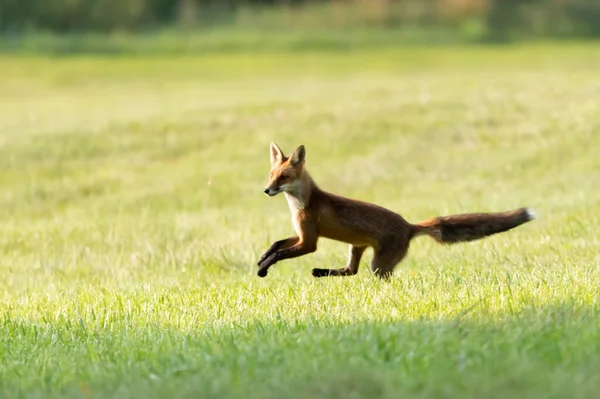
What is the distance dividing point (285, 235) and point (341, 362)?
7326 mm

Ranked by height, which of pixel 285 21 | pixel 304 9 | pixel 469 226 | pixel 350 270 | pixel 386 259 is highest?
pixel 469 226

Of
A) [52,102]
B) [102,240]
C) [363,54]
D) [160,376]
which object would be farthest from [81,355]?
[363,54]

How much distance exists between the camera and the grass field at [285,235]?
5266mm

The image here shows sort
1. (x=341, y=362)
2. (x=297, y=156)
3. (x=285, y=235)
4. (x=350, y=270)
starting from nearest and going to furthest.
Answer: (x=341, y=362), (x=297, y=156), (x=350, y=270), (x=285, y=235)

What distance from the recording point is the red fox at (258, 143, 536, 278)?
851 centimetres

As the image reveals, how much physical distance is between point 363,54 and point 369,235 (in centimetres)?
3766

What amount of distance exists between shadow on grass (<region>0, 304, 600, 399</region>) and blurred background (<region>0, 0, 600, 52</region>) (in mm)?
43910

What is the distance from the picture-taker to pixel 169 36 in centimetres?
5131

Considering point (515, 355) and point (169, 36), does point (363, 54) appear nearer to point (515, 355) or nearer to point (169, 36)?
point (169, 36)

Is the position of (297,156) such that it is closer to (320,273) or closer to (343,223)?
(343,223)

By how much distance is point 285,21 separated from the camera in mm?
53625

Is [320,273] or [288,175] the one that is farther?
[320,273]

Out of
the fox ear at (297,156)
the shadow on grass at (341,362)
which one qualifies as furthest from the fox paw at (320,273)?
the shadow on grass at (341,362)

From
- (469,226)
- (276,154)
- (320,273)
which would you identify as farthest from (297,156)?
(469,226)
